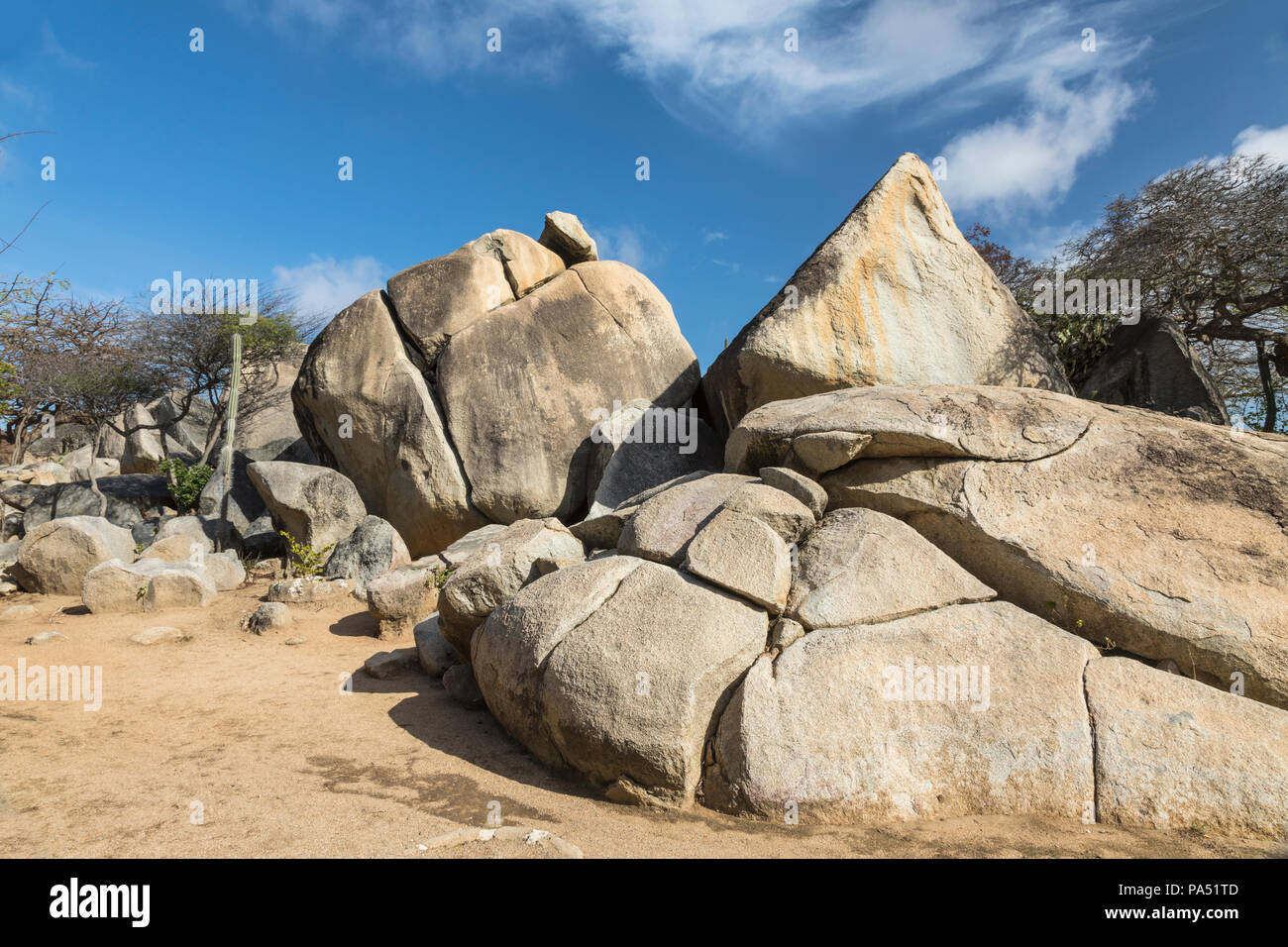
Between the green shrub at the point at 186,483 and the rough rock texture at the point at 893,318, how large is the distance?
11.3 m

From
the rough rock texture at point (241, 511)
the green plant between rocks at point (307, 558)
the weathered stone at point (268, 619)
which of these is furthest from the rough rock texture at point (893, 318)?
the rough rock texture at point (241, 511)

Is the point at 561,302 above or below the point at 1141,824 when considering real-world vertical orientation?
above

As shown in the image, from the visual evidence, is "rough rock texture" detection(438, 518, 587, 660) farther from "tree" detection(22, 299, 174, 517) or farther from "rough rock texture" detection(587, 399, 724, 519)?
"tree" detection(22, 299, 174, 517)

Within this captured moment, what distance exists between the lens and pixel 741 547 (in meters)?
5.45

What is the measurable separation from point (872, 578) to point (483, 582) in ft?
10.4

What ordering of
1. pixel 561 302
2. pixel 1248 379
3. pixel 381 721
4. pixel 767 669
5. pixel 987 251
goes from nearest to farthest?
pixel 767 669 < pixel 381 721 < pixel 561 302 < pixel 1248 379 < pixel 987 251

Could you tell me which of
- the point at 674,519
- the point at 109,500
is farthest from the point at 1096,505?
the point at 109,500

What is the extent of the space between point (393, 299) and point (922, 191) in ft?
26.2

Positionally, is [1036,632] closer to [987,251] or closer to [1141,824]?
[1141,824]

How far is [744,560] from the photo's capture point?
539 cm

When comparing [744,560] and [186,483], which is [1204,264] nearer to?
[744,560]

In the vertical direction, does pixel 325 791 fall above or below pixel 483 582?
below

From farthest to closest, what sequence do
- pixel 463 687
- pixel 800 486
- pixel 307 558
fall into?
pixel 307 558, pixel 463 687, pixel 800 486

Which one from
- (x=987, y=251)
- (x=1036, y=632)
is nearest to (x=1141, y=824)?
(x=1036, y=632)
